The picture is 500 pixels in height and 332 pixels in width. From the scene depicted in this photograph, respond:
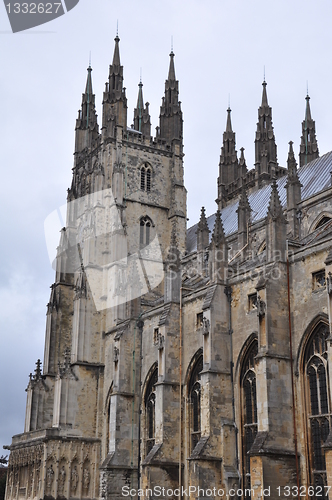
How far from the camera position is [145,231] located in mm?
53594

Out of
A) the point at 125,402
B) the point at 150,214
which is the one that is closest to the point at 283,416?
the point at 125,402

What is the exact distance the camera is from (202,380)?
101 ft

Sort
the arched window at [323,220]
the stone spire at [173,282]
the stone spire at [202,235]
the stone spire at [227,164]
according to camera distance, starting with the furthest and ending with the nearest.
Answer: the stone spire at [227,164]
the stone spire at [202,235]
the arched window at [323,220]
the stone spire at [173,282]

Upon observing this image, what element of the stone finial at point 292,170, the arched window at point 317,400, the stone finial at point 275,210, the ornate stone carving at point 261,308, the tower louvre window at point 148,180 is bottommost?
the arched window at point 317,400

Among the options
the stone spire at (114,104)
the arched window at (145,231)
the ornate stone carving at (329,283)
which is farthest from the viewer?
the stone spire at (114,104)

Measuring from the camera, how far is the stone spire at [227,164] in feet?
201

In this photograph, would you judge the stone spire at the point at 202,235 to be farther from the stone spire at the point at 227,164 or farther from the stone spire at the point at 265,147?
the stone spire at the point at 227,164

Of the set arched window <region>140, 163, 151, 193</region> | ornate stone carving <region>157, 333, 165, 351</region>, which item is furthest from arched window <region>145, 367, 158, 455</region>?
arched window <region>140, 163, 151, 193</region>

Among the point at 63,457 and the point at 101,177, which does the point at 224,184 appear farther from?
the point at 63,457

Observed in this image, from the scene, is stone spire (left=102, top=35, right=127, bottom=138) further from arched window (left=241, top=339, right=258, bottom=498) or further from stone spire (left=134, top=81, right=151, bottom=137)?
arched window (left=241, top=339, right=258, bottom=498)

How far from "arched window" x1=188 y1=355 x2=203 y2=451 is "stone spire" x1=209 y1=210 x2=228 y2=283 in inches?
177

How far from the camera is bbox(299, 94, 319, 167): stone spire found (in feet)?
186

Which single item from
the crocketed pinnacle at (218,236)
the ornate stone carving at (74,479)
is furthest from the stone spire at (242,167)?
the ornate stone carving at (74,479)

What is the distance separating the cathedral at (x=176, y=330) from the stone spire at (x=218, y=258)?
0.08m
